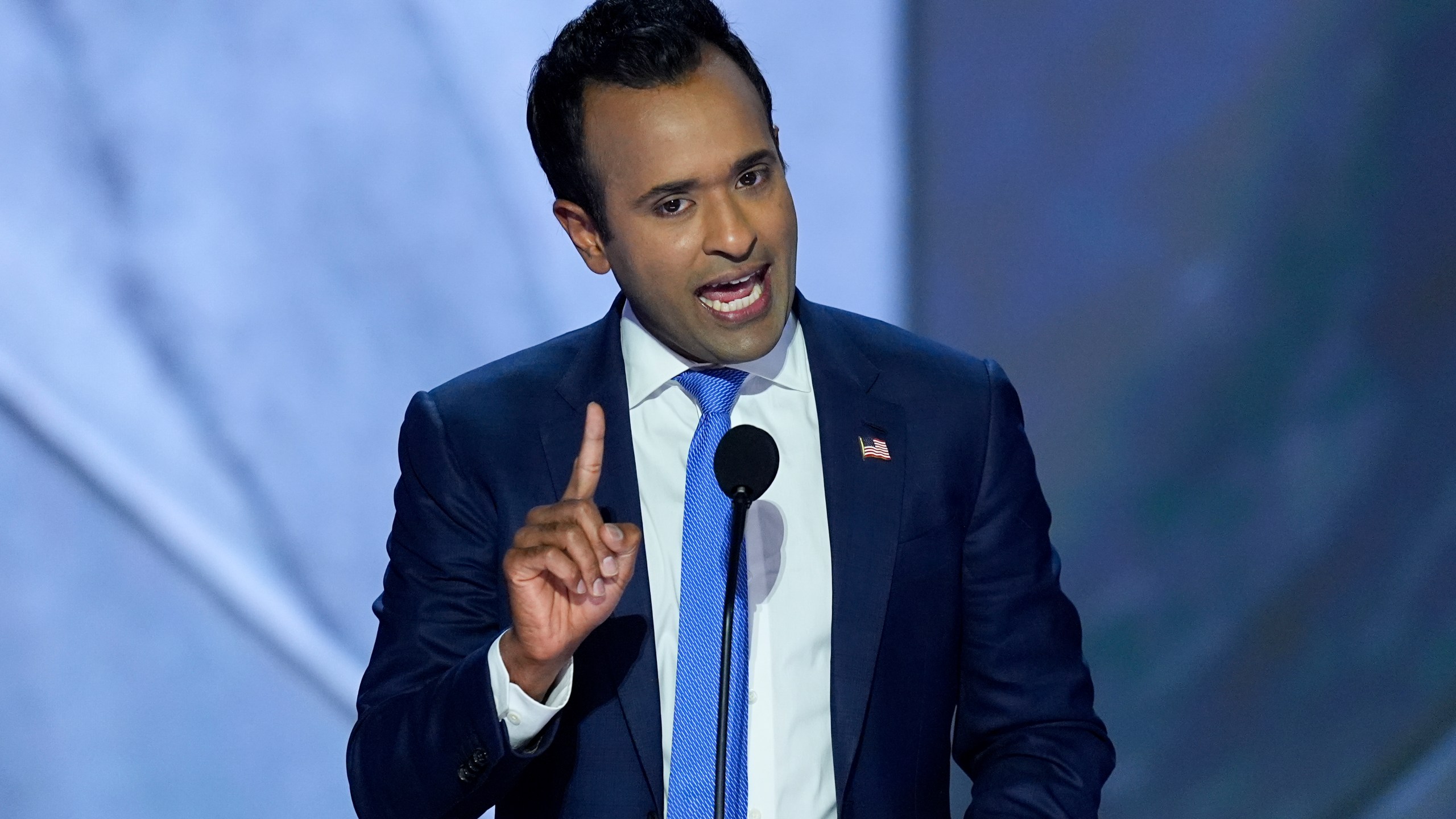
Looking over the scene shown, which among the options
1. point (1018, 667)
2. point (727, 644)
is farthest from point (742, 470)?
point (1018, 667)

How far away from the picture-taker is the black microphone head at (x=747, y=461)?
1.52 metres

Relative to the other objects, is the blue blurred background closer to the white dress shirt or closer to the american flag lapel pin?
the white dress shirt

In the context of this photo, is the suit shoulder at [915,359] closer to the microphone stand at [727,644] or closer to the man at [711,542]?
the man at [711,542]

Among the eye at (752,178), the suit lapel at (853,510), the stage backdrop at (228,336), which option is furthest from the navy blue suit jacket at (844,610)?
the stage backdrop at (228,336)

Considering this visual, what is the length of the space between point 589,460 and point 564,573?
0.17m

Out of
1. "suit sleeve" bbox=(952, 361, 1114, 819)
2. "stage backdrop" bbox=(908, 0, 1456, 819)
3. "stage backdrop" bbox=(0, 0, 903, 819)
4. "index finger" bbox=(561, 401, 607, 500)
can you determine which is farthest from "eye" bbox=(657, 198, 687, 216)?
"stage backdrop" bbox=(908, 0, 1456, 819)

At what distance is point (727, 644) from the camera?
1.48 metres

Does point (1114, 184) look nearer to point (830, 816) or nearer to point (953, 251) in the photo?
point (953, 251)

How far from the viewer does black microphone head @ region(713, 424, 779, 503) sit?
1.52 meters

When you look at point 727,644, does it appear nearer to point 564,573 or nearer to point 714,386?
point 564,573

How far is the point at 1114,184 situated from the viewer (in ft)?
10.6

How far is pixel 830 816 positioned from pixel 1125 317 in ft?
5.49

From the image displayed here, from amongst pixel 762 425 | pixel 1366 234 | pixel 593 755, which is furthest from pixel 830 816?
pixel 1366 234

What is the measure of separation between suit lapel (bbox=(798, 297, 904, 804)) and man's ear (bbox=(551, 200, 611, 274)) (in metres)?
0.27
